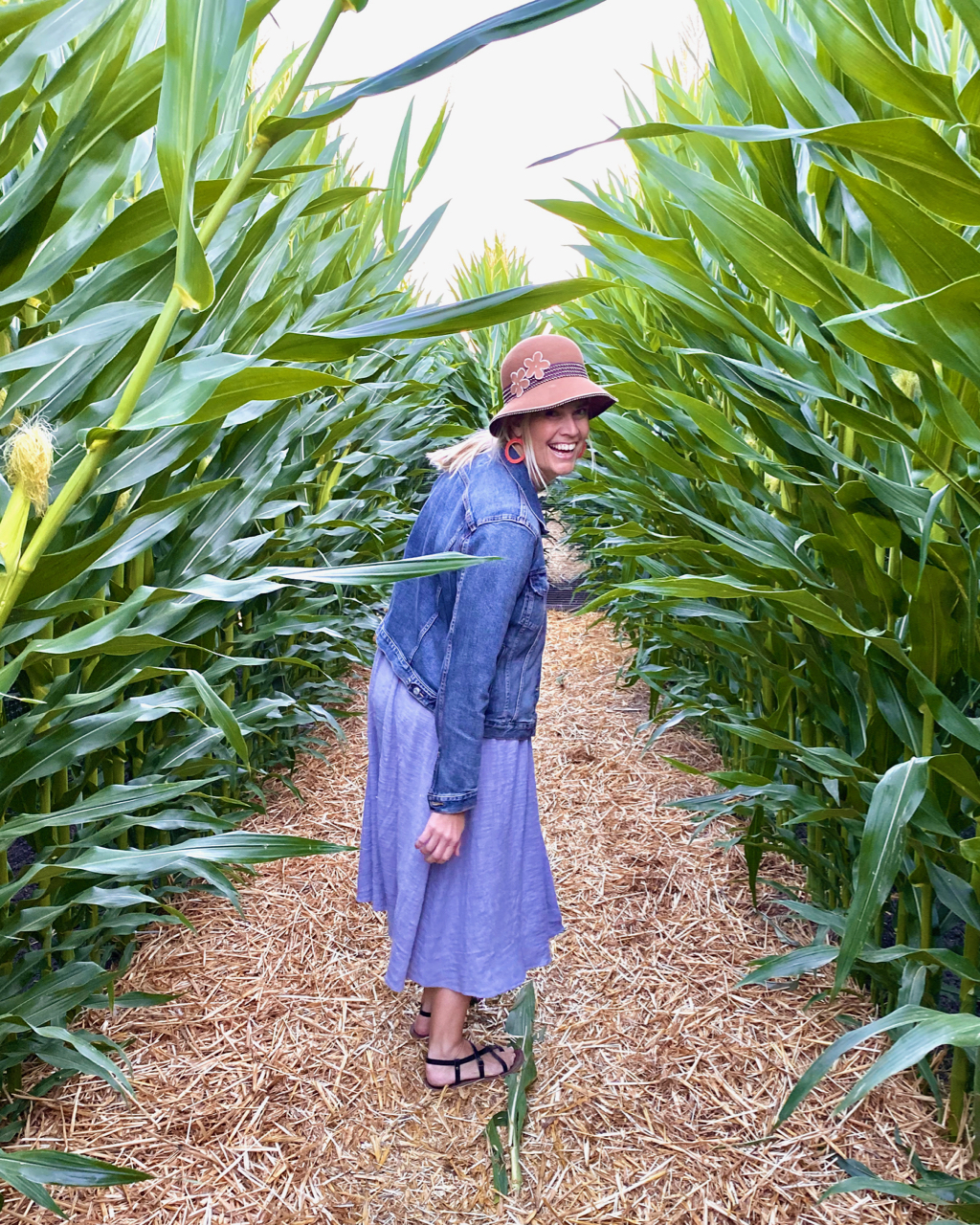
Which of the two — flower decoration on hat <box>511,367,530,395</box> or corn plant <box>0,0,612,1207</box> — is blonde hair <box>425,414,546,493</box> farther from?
corn plant <box>0,0,612,1207</box>

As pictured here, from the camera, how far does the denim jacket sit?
1047mm

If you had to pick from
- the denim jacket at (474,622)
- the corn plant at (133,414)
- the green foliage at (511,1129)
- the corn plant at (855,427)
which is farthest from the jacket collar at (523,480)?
the green foliage at (511,1129)

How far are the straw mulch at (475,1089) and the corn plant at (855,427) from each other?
6.4 inches

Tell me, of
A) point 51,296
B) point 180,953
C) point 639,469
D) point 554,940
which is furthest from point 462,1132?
point 639,469

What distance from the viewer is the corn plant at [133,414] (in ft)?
1.47

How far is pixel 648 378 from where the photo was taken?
1539mm

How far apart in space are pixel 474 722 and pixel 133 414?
2.13ft

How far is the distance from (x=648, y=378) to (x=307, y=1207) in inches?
53.2

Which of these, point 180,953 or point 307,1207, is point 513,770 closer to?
point 307,1207

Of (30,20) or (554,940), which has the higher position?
(30,20)

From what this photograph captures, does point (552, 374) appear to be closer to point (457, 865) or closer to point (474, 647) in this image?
point (474, 647)

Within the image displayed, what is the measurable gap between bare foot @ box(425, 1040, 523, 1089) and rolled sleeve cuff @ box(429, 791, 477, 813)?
1.32 ft

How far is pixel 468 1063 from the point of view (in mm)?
1222

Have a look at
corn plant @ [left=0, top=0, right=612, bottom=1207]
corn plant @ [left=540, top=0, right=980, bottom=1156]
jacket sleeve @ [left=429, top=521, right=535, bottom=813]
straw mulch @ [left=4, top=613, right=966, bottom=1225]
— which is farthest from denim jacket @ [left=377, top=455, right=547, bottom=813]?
straw mulch @ [left=4, top=613, right=966, bottom=1225]
